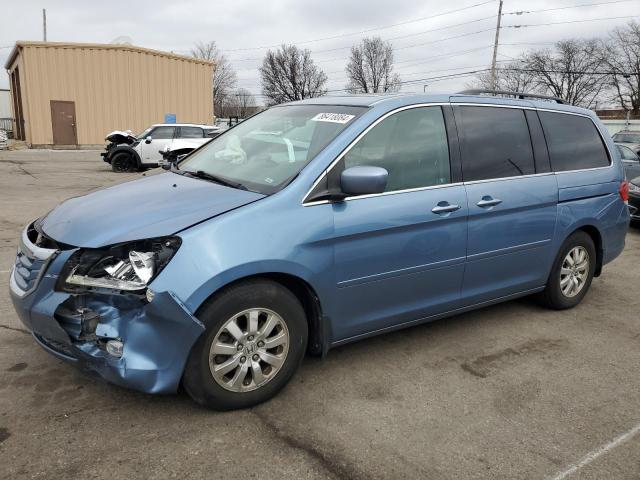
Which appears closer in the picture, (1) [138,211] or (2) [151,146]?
(1) [138,211]

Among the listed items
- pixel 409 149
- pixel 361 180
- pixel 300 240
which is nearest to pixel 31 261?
pixel 300 240

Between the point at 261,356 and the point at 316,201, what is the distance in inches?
36.2

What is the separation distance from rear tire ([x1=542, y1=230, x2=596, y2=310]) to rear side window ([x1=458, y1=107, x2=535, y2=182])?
0.85m

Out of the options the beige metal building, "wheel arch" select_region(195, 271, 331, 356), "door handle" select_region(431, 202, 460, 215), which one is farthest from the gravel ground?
the beige metal building

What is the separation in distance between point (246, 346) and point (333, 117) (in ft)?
5.26

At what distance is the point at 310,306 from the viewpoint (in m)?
3.24

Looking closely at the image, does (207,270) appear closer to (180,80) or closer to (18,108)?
(180,80)

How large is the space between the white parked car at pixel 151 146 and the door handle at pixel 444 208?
14856 mm

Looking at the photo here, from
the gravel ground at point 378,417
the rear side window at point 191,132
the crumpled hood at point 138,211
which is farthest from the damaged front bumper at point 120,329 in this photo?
the rear side window at point 191,132

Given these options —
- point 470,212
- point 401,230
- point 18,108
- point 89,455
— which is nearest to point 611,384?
point 470,212

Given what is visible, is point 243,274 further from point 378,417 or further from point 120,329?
point 378,417

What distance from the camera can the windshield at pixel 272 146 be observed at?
335 cm

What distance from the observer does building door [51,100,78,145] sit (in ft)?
92.4

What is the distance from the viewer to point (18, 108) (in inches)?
1282
